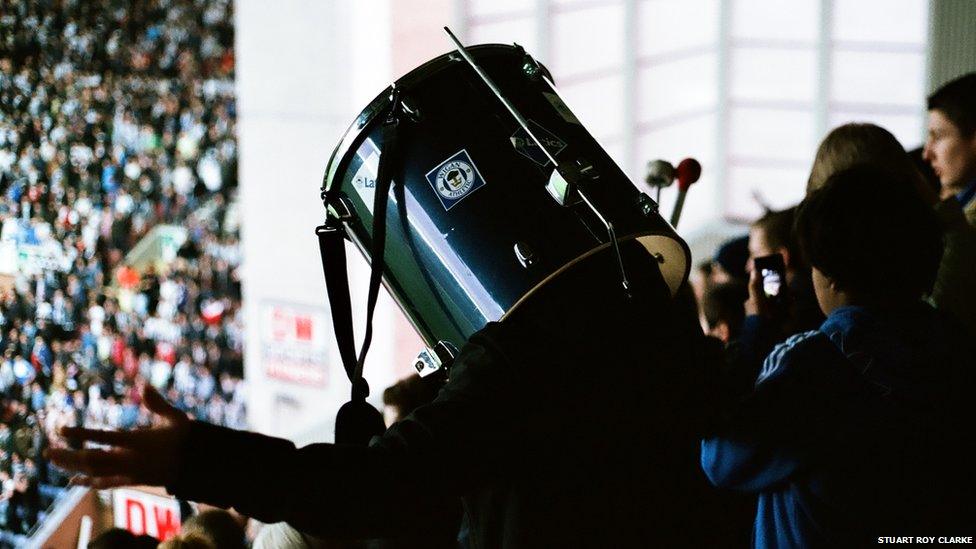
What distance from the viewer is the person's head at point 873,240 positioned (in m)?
1.52

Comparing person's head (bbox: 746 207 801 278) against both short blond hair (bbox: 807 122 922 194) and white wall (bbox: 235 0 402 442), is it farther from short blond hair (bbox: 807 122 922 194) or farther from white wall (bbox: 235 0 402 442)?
white wall (bbox: 235 0 402 442)

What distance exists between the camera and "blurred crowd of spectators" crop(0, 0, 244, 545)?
3.98 m

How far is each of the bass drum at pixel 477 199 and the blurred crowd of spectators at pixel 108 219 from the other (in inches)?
77.1

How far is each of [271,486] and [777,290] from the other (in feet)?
4.05

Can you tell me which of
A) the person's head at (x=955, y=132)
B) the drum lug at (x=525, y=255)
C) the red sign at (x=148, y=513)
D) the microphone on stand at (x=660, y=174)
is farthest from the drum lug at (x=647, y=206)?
the red sign at (x=148, y=513)

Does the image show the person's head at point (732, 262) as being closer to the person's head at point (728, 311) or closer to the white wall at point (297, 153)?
the person's head at point (728, 311)

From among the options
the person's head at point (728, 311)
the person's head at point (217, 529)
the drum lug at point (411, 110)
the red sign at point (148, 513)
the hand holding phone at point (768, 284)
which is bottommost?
the red sign at point (148, 513)

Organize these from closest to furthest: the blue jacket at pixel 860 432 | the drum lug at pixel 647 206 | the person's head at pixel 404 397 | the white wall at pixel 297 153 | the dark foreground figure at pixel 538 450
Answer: the dark foreground figure at pixel 538 450
the blue jacket at pixel 860 432
the drum lug at pixel 647 206
the person's head at pixel 404 397
the white wall at pixel 297 153

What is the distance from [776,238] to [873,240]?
1.10m

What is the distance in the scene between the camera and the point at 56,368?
425cm

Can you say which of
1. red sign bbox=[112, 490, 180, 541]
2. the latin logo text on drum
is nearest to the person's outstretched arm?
the latin logo text on drum

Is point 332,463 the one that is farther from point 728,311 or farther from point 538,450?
point 728,311

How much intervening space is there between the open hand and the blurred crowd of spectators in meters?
2.27

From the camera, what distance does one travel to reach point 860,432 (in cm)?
144
